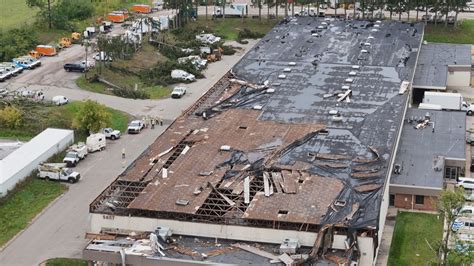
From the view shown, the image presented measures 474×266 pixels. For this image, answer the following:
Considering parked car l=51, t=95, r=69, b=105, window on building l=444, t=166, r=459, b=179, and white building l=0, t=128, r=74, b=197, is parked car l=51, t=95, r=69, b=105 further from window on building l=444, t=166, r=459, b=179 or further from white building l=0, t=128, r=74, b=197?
window on building l=444, t=166, r=459, b=179

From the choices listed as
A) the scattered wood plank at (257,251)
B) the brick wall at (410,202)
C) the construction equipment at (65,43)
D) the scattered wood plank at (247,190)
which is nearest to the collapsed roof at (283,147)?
the scattered wood plank at (247,190)

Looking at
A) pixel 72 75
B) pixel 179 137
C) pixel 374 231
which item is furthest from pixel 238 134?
pixel 72 75

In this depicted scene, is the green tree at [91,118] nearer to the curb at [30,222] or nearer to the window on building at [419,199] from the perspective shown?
the curb at [30,222]

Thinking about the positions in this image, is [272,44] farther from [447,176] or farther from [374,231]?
[374,231]

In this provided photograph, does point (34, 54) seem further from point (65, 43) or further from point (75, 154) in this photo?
point (75, 154)

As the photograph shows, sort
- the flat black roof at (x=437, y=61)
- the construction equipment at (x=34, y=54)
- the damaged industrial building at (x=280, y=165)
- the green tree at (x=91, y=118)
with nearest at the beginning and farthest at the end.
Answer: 1. the damaged industrial building at (x=280, y=165)
2. the green tree at (x=91, y=118)
3. the flat black roof at (x=437, y=61)
4. the construction equipment at (x=34, y=54)

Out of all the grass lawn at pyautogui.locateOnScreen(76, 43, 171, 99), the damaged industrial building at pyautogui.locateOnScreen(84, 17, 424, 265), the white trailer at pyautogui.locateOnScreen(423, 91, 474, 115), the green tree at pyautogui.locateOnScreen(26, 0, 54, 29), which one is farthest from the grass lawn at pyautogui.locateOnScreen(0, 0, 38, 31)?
the white trailer at pyautogui.locateOnScreen(423, 91, 474, 115)
